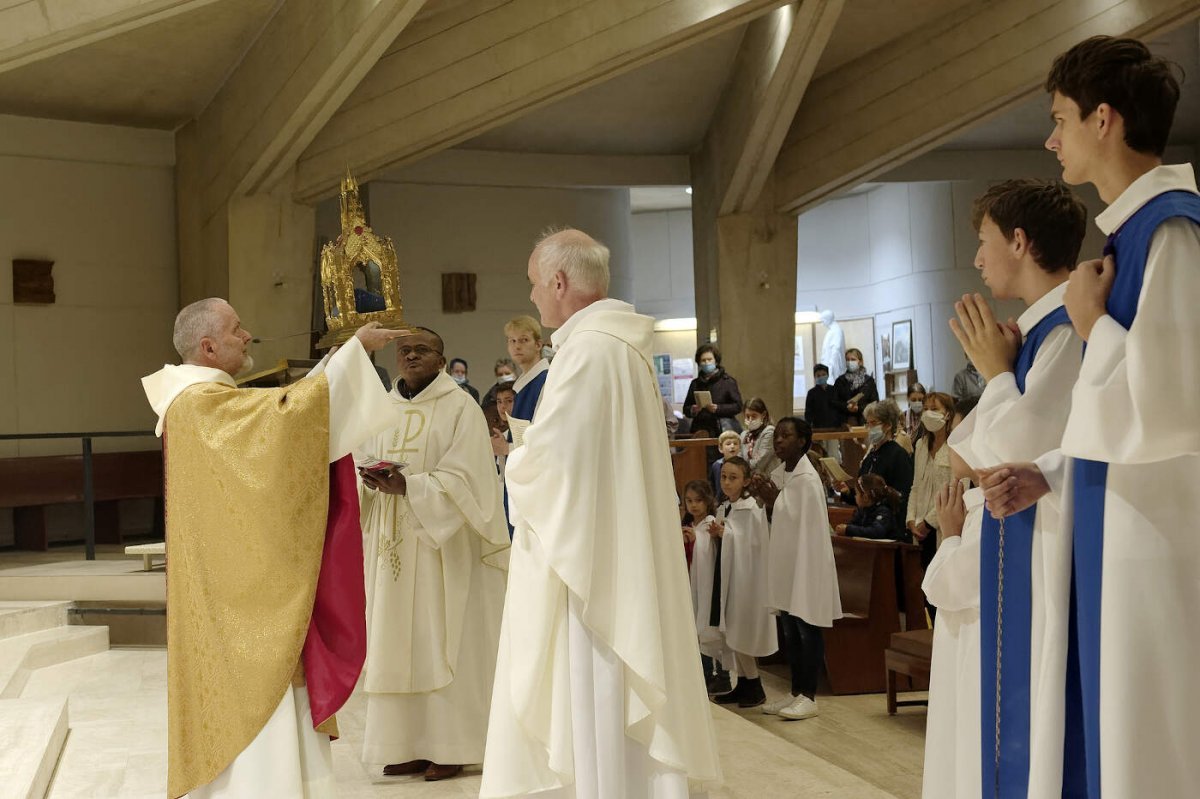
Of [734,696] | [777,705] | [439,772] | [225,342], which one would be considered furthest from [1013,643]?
[734,696]

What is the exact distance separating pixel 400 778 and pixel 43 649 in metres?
3.33

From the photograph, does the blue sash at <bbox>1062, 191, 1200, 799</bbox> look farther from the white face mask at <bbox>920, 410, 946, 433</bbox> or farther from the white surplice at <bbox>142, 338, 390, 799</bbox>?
the white face mask at <bbox>920, 410, 946, 433</bbox>

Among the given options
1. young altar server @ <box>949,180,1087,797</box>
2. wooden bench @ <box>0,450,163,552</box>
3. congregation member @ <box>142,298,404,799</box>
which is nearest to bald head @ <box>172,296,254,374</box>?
congregation member @ <box>142,298,404,799</box>

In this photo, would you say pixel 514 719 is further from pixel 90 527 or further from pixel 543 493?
pixel 90 527

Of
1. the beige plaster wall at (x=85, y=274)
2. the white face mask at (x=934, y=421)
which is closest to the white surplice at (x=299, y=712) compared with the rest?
the white face mask at (x=934, y=421)

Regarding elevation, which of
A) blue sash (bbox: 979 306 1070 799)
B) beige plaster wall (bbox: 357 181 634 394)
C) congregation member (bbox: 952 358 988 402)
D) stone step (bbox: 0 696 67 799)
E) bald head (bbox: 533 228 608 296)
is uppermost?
beige plaster wall (bbox: 357 181 634 394)

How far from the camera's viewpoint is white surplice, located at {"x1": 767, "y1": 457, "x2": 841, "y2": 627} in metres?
7.03

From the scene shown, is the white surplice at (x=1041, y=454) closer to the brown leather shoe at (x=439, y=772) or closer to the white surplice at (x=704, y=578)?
the brown leather shoe at (x=439, y=772)

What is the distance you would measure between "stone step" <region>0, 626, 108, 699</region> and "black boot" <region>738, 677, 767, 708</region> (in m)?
4.08

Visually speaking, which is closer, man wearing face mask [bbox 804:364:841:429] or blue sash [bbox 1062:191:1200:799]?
blue sash [bbox 1062:191:1200:799]

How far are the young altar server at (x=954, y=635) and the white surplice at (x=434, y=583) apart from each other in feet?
7.61

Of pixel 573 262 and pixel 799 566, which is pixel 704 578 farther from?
pixel 573 262

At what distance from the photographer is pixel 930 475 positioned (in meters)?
7.72

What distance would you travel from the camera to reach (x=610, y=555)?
122 inches
